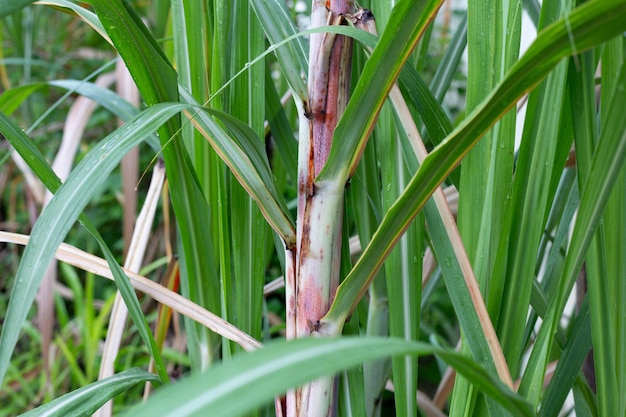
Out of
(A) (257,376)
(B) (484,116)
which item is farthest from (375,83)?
(A) (257,376)

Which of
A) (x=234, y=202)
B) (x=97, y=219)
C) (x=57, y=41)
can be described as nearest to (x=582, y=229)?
(x=234, y=202)

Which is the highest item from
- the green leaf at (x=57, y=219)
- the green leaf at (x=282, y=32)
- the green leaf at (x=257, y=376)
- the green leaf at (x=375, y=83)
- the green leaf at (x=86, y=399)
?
the green leaf at (x=282, y=32)

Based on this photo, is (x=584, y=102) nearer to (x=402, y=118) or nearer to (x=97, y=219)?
(x=402, y=118)

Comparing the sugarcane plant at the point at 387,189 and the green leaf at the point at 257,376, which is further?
the sugarcane plant at the point at 387,189

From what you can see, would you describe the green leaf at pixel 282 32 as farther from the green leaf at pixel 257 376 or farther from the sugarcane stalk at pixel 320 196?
the green leaf at pixel 257 376

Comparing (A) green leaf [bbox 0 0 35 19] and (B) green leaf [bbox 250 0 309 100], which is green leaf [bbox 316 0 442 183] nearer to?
(B) green leaf [bbox 250 0 309 100]

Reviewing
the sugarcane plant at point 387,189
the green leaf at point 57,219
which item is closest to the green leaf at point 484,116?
the sugarcane plant at point 387,189

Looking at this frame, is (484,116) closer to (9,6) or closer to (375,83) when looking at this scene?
(375,83)
